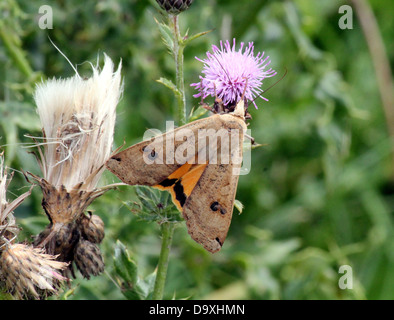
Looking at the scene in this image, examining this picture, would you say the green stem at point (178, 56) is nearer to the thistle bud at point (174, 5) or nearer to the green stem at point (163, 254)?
the thistle bud at point (174, 5)

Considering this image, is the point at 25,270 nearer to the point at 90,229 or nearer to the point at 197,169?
the point at 90,229

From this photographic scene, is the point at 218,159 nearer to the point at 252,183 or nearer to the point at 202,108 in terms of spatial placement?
the point at 202,108

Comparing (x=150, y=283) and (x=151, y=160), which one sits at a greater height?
(x=151, y=160)

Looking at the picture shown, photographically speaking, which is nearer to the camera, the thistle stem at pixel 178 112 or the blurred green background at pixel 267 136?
the thistle stem at pixel 178 112

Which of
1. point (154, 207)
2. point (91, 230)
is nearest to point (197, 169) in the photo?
point (154, 207)

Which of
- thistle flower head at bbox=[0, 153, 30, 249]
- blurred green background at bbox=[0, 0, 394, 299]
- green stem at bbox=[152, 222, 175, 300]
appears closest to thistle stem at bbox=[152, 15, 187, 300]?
green stem at bbox=[152, 222, 175, 300]

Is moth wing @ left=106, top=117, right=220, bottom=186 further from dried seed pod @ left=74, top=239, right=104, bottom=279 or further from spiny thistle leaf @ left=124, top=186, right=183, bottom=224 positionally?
dried seed pod @ left=74, top=239, right=104, bottom=279

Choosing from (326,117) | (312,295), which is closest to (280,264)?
(312,295)

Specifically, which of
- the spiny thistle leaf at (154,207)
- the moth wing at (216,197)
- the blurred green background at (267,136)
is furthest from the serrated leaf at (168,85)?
the blurred green background at (267,136)
